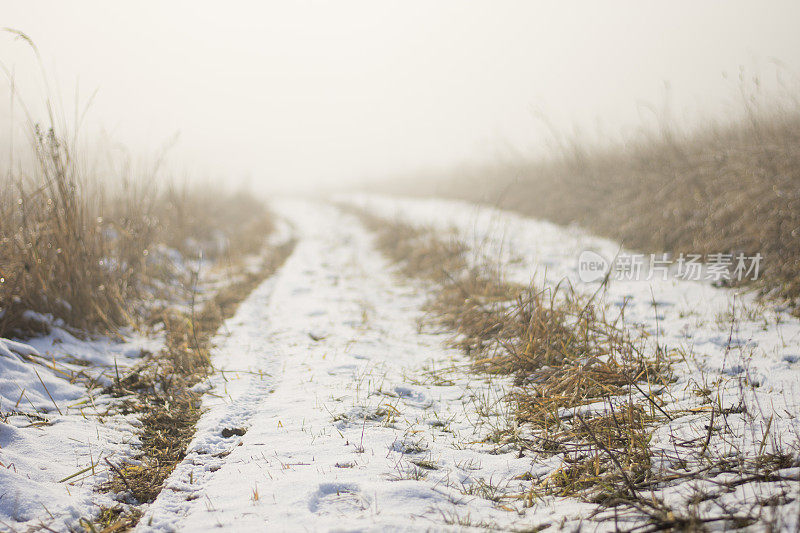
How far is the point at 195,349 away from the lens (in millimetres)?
3398

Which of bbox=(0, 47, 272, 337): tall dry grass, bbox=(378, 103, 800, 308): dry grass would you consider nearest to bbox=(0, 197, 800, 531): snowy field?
bbox=(0, 47, 272, 337): tall dry grass

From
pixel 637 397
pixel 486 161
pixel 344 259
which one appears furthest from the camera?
pixel 486 161

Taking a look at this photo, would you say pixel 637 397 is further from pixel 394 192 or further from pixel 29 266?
pixel 394 192

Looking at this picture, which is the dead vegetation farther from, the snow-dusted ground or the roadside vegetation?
the snow-dusted ground

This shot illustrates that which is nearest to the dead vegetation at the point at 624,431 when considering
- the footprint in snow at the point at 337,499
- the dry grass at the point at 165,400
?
the footprint in snow at the point at 337,499

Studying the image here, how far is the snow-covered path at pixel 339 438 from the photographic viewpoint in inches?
63.4

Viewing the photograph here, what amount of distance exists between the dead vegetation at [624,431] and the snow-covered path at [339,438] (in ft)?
0.61

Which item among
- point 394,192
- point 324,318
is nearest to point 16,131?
point 324,318

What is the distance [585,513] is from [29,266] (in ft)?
13.4
